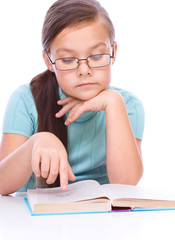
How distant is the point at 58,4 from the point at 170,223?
868 millimetres

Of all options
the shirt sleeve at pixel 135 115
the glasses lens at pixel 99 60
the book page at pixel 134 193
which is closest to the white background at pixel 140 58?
the shirt sleeve at pixel 135 115

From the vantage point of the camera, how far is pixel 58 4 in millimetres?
1368

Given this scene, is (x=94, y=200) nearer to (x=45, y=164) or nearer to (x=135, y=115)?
(x=45, y=164)

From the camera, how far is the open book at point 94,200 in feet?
3.07

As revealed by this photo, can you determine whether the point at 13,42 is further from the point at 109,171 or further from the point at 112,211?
the point at 112,211

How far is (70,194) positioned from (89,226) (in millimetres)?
202

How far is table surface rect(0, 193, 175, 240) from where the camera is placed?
30.5 inches

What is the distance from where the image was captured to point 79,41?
1.23 meters

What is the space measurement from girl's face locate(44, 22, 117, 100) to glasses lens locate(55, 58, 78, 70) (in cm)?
1

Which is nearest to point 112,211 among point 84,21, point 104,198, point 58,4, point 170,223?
Result: point 104,198

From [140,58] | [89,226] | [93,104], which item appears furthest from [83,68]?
[140,58]

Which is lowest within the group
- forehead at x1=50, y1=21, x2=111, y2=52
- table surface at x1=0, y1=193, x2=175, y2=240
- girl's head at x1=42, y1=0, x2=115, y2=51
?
table surface at x1=0, y1=193, x2=175, y2=240

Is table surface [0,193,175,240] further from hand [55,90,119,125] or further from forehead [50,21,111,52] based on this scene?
forehead [50,21,111,52]

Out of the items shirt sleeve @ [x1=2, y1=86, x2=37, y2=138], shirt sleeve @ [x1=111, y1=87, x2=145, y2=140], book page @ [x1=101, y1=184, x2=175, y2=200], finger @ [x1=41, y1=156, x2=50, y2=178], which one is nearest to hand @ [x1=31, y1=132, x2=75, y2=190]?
finger @ [x1=41, y1=156, x2=50, y2=178]
